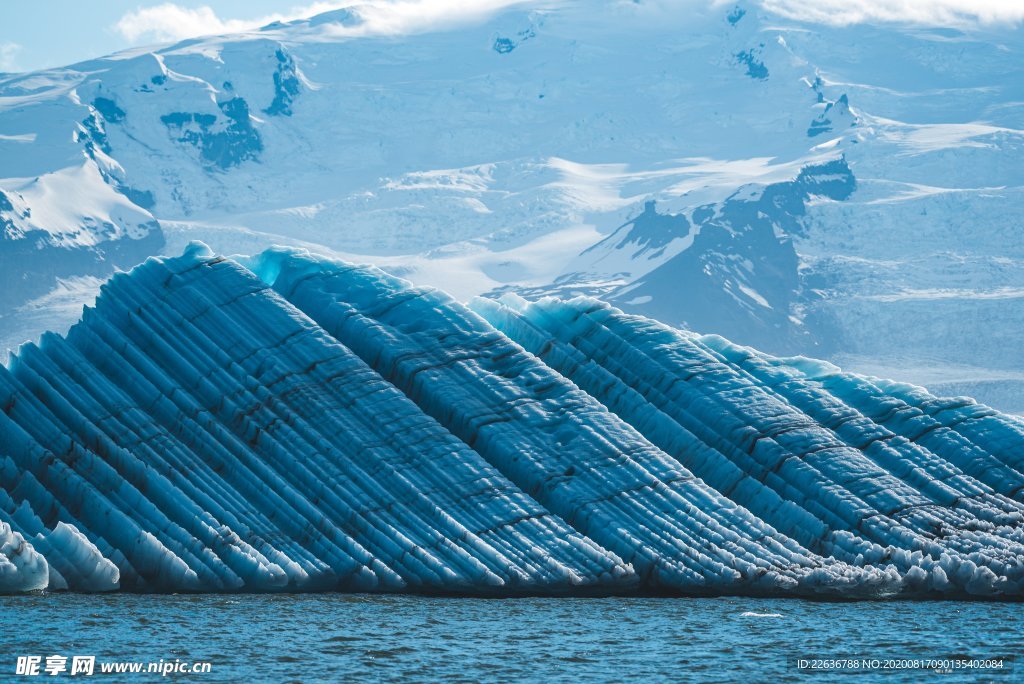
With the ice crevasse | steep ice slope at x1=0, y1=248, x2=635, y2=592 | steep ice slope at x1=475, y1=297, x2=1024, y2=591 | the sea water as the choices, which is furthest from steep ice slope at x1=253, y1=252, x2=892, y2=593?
steep ice slope at x1=475, y1=297, x2=1024, y2=591

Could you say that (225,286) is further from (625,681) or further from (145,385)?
(625,681)

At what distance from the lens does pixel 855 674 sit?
115 ft

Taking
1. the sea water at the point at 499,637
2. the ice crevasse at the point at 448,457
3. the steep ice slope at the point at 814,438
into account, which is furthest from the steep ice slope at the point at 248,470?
the steep ice slope at the point at 814,438

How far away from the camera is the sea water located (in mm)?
34562

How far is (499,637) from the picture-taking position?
125ft

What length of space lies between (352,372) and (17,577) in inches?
460

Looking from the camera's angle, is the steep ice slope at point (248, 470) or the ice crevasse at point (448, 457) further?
the ice crevasse at point (448, 457)

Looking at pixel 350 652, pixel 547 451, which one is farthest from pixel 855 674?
pixel 547 451

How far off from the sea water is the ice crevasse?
1062 mm

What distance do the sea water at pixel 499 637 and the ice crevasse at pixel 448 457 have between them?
3.49ft

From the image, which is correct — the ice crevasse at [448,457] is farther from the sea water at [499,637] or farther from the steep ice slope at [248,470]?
the sea water at [499,637]

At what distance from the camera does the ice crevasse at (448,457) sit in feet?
138

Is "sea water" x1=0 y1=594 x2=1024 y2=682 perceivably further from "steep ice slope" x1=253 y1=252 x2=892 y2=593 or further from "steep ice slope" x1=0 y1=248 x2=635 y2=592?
"steep ice slope" x1=253 y1=252 x2=892 y2=593

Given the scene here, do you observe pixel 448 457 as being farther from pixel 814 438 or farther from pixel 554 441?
pixel 814 438
